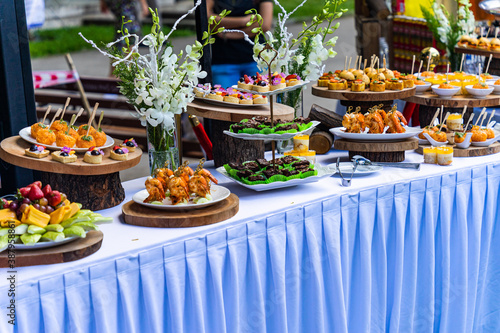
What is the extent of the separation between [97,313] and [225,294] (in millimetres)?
370

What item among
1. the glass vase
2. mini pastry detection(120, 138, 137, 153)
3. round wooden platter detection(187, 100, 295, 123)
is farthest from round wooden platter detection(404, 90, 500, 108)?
mini pastry detection(120, 138, 137, 153)

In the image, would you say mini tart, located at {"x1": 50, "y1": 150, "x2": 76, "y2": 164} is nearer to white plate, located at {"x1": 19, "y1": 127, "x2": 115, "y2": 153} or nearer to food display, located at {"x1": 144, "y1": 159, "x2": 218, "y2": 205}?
white plate, located at {"x1": 19, "y1": 127, "x2": 115, "y2": 153}

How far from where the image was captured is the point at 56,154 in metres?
1.81

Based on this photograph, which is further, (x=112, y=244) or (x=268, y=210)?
(x=268, y=210)

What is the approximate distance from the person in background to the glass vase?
1644mm

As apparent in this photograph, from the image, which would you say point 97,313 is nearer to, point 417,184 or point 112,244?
point 112,244

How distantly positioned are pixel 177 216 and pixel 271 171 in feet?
1.31

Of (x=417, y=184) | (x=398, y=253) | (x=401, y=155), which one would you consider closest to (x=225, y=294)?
(x=398, y=253)

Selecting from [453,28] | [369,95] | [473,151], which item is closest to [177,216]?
[369,95]

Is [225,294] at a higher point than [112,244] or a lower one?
lower

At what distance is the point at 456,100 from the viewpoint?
2727 mm

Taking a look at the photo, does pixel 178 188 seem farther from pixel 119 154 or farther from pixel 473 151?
pixel 473 151

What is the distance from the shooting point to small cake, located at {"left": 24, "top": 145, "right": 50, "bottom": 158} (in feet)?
5.95

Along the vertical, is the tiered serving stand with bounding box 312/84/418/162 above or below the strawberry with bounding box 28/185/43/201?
below
